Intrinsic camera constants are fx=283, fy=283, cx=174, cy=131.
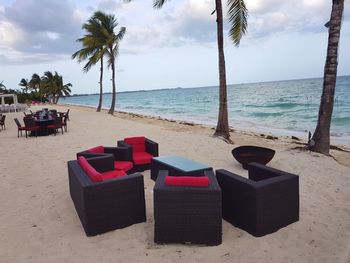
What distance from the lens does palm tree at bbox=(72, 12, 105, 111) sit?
22062 mm

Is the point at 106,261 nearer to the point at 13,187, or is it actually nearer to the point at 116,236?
the point at 116,236

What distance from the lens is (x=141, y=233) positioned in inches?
133

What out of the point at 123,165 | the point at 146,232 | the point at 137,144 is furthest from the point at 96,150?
the point at 146,232

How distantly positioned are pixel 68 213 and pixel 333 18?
7.25 metres

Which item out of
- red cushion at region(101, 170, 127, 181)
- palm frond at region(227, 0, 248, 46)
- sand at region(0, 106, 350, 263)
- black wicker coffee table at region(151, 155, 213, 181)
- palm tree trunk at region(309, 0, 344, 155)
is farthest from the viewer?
palm frond at region(227, 0, 248, 46)

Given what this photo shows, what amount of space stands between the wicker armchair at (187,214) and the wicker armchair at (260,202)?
17.1 inches

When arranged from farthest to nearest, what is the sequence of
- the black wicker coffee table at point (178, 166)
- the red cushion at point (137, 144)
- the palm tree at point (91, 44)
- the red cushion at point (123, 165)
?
the palm tree at point (91, 44), the red cushion at point (137, 144), the red cushion at point (123, 165), the black wicker coffee table at point (178, 166)

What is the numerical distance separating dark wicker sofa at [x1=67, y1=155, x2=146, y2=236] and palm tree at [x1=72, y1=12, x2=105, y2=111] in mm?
20725

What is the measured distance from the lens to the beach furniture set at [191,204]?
301 cm

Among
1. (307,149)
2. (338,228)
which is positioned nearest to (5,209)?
(338,228)

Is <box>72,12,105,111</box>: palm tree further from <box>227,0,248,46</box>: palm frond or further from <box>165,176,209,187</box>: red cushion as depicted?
<box>165,176,209,187</box>: red cushion

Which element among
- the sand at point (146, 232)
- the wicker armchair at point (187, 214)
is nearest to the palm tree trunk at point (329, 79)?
the sand at point (146, 232)

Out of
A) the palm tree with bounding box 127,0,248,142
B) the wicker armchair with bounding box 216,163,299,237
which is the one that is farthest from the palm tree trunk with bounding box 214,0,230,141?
the wicker armchair with bounding box 216,163,299,237

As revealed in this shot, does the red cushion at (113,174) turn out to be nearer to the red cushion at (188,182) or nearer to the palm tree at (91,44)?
the red cushion at (188,182)
